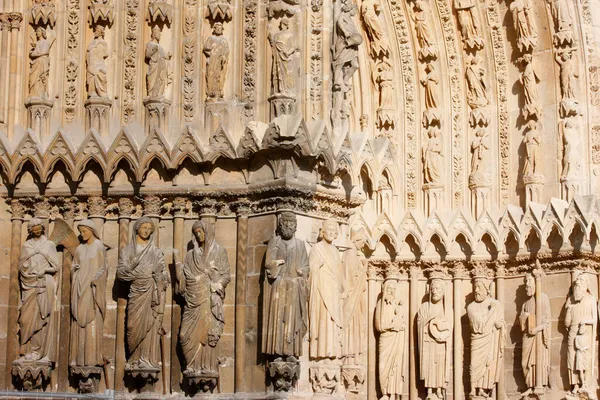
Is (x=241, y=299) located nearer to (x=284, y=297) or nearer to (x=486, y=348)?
(x=284, y=297)

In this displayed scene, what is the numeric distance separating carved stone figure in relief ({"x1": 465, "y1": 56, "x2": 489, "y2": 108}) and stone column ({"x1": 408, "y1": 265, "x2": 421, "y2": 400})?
8.11 ft

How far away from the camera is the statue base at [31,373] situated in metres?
20.0

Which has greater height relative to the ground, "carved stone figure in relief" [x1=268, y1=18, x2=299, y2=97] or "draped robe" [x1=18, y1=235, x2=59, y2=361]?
"carved stone figure in relief" [x1=268, y1=18, x2=299, y2=97]

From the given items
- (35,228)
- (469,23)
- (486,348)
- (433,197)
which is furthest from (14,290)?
(469,23)

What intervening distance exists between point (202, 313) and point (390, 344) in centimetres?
465

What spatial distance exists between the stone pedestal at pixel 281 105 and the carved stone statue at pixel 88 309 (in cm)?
251

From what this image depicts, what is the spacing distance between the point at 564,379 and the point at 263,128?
19.9 feet

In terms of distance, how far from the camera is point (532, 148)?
78.9 feet

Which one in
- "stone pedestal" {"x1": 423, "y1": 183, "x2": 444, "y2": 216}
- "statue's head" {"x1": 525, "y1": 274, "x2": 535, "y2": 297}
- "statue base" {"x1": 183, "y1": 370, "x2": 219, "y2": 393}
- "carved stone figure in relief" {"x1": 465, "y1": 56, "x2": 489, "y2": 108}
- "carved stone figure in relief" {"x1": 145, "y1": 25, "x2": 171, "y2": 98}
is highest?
"carved stone figure in relief" {"x1": 465, "y1": 56, "x2": 489, "y2": 108}

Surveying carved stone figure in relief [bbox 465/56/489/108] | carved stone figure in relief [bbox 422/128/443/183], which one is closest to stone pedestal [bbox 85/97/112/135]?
carved stone figure in relief [bbox 422/128/443/183]

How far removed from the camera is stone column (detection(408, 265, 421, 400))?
78.3 ft

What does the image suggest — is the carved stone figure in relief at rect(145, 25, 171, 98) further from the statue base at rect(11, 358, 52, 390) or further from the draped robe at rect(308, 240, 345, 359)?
the statue base at rect(11, 358, 52, 390)

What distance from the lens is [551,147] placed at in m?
24.2

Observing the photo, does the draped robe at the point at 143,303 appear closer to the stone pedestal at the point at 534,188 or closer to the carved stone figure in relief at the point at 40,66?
the carved stone figure in relief at the point at 40,66
